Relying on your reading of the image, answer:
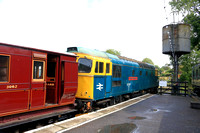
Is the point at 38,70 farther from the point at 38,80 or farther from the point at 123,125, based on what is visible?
the point at 123,125

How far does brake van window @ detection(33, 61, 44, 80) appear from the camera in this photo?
631 cm

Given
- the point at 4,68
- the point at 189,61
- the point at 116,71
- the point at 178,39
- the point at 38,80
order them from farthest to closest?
the point at 189,61 → the point at 178,39 → the point at 116,71 → the point at 38,80 → the point at 4,68

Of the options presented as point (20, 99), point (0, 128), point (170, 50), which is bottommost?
point (0, 128)

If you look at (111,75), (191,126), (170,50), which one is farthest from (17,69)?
(170,50)

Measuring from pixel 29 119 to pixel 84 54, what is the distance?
15.4 feet

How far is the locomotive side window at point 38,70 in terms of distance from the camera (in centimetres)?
630

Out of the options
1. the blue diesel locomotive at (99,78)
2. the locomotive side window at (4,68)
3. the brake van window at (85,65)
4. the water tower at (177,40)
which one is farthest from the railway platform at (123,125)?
the water tower at (177,40)

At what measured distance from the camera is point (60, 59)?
7328mm

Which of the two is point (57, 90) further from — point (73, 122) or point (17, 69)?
point (17, 69)

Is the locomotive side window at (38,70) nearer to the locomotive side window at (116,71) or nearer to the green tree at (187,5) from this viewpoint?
the locomotive side window at (116,71)

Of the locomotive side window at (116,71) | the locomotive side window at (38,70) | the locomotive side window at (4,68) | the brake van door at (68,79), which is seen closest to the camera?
the locomotive side window at (4,68)

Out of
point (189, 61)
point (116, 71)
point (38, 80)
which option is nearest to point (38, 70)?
point (38, 80)

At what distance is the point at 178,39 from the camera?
21.7 m

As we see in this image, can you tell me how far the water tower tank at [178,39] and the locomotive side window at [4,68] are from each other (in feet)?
68.5
